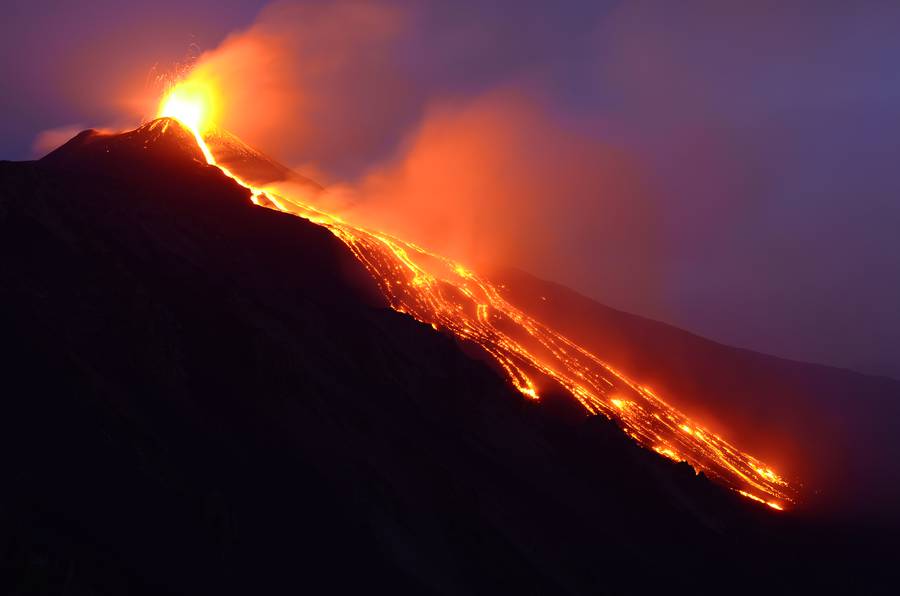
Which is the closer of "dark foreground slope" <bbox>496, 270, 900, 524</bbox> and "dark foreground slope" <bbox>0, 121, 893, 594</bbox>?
"dark foreground slope" <bbox>0, 121, 893, 594</bbox>

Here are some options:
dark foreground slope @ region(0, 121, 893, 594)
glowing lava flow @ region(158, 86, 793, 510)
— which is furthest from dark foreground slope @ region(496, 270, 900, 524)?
dark foreground slope @ region(0, 121, 893, 594)

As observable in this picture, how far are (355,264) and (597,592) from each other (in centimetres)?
2582

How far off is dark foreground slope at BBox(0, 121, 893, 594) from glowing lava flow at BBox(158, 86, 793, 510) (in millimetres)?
4574

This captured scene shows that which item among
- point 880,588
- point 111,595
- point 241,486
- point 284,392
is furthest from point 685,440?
point 111,595

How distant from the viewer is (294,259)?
47469 millimetres

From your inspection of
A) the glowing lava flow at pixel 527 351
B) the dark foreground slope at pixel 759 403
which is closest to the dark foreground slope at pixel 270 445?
the glowing lava flow at pixel 527 351

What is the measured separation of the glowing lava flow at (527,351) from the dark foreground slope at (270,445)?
15.0ft

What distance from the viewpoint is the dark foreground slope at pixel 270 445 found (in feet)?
80.2

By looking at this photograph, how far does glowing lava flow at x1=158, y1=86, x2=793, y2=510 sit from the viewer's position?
53.5m

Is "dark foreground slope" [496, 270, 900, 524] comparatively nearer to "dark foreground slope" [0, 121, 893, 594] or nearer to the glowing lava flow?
the glowing lava flow

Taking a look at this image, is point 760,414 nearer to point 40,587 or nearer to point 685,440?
point 685,440

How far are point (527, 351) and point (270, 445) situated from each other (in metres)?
29.9

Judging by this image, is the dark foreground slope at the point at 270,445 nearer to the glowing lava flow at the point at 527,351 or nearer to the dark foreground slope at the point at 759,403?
the glowing lava flow at the point at 527,351

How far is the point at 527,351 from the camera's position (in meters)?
57.9
